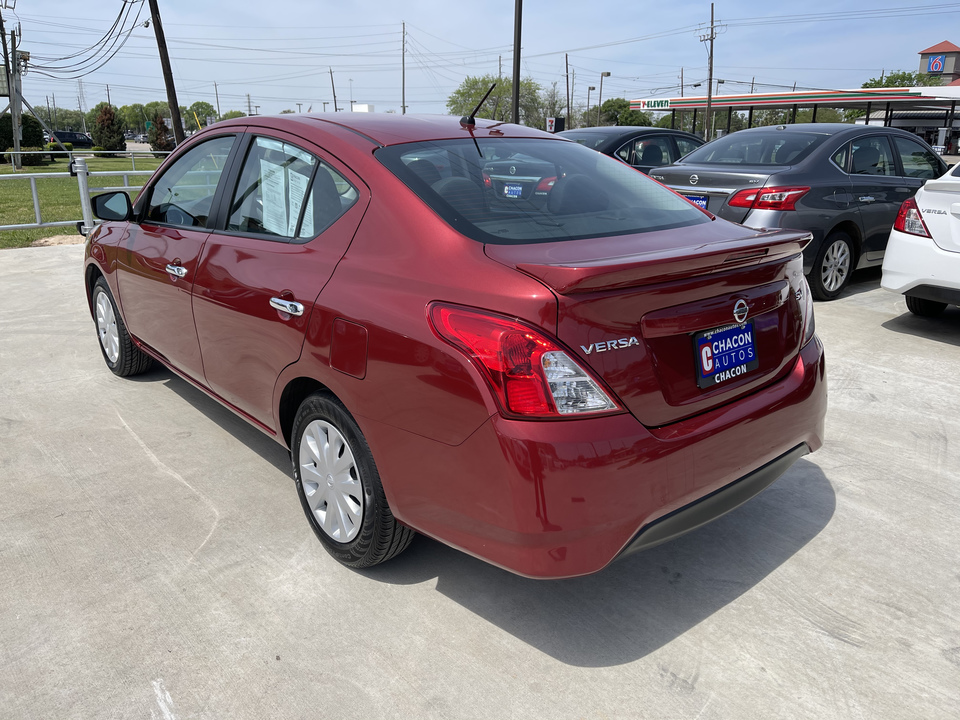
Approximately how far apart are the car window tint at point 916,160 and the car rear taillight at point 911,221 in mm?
2141

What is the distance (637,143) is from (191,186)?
23.7 ft

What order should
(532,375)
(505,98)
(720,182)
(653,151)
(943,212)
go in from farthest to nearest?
1. (505,98)
2. (653,151)
3. (720,182)
4. (943,212)
5. (532,375)

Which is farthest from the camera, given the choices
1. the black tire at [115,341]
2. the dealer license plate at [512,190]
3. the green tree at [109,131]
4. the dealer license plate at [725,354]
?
the green tree at [109,131]

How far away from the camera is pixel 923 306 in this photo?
6.36 metres

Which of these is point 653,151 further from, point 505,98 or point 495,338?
point 505,98

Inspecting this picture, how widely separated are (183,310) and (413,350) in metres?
1.88

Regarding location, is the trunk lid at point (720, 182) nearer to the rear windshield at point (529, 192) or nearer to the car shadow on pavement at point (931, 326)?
the car shadow on pavement at point (931, 326)

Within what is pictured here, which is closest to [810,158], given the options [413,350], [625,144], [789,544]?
[625,144]

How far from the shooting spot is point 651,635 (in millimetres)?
2469

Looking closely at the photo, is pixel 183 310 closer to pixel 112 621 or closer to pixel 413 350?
pixel 112 621

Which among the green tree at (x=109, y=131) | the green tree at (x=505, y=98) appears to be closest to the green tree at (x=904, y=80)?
the green tree at (x=505, y=98)

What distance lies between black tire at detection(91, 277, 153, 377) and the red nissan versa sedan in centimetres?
162

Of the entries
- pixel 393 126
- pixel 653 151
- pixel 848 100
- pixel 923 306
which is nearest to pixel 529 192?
pixel 393 126

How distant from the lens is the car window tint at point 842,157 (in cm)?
691
